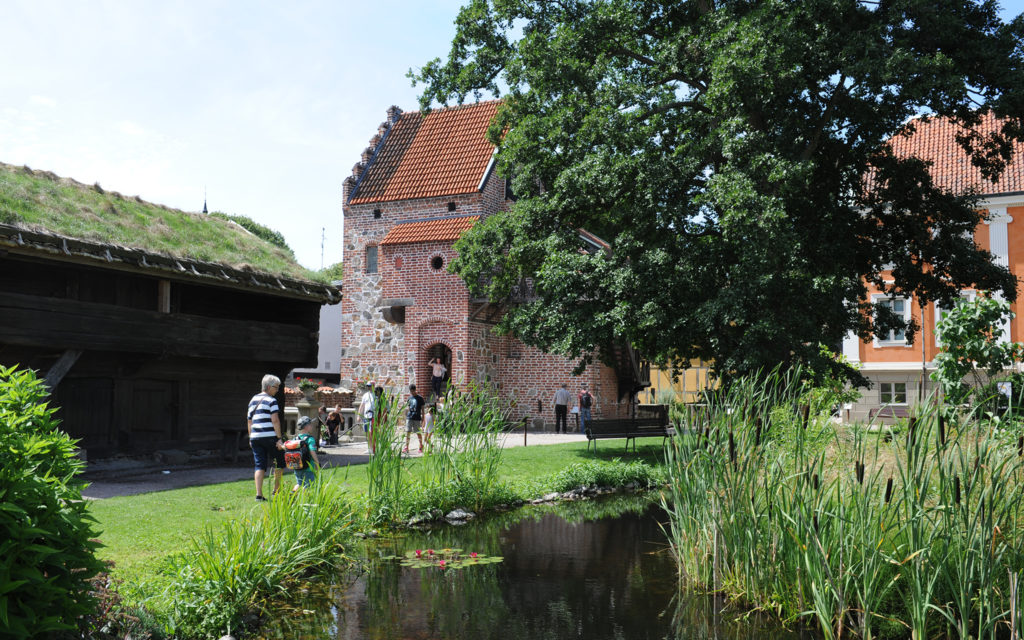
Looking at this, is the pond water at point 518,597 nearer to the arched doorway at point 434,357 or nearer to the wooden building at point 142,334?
the wooden building at point 142,334

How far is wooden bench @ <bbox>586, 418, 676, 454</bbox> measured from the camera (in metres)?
17.2

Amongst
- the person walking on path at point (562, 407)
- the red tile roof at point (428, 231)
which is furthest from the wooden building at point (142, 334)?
the red tile roof at point (428, 231)

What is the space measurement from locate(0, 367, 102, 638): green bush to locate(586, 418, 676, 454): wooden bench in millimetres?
13488

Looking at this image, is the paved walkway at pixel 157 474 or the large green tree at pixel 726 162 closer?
the paved walkway at pixel 157 474

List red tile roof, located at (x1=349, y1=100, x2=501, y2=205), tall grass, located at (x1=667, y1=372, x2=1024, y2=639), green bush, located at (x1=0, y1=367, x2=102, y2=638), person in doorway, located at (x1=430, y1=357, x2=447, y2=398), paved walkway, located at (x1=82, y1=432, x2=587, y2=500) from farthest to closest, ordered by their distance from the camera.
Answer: red tile roof, located at (x1=349, y1=100, x2=501, y2=205) → person in doorway, located at (x1=430, y1=357, x2=447, y2=398) → paved walkway, located at (x1=82, y1=432, x2=587, y2=500) → tall grass, located at (x1=667, y1=372, x2=1024, y2=639) → green bush, located at (x1=0, y1=367, x2=102, y2=638)

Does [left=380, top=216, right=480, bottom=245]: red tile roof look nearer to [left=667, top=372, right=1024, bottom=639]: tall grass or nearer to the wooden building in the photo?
the wooden building

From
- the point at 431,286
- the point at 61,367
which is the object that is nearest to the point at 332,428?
the point at 61,367

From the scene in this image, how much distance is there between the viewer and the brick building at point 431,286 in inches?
1073

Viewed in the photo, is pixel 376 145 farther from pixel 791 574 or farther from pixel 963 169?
pixel 791 574

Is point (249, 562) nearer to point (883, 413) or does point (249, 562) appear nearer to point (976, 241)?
point (883, 413)

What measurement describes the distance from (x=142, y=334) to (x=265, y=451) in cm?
483

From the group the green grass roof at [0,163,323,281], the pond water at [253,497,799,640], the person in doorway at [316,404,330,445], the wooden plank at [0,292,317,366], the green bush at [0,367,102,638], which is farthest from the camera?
the person in doorway at [316,404,330,445]

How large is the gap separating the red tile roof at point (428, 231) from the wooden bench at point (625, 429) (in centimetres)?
1122

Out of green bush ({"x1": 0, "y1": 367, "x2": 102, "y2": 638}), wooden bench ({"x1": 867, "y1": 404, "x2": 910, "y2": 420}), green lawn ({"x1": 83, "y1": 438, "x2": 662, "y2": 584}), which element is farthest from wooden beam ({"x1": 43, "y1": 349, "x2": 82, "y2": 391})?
wooden bench ({"x1": 867, "y1": 404, "x2": 910, "y2": 420})
